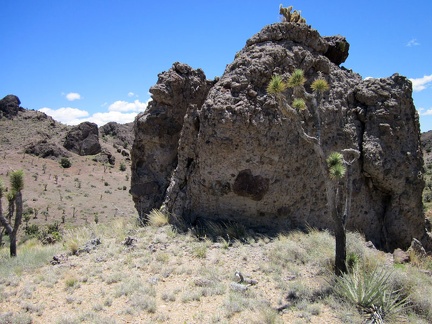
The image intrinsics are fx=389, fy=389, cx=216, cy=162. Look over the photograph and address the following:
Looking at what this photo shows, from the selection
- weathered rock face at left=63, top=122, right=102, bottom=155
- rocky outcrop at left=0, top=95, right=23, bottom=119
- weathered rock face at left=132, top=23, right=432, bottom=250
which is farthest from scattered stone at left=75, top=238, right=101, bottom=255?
rocky outcrop at left=0, top=95, right=23, bottom=119

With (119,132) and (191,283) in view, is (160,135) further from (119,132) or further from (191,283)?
(119,132)

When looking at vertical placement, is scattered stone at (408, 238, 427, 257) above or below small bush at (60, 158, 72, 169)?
below

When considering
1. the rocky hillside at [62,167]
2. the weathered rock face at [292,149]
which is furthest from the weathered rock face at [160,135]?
the rocky hillside at [62,167]

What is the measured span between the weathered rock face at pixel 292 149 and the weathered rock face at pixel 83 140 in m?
44.0

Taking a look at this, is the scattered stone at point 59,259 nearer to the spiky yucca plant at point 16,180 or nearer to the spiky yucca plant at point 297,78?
the spiky yucca plant at point 16,180

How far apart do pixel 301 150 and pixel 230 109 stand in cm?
219

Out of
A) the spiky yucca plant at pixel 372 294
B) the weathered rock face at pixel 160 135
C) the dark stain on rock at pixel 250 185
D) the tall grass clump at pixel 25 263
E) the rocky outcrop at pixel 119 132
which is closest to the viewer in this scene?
the spiky yucca plant at pixel 372 294

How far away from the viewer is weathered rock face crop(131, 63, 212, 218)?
12.8 meters

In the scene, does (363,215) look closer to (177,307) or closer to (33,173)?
(177,307)

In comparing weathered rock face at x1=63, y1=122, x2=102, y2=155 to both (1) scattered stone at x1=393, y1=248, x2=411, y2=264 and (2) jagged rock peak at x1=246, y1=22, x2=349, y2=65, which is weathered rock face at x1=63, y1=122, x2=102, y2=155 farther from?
(1) scattered stone at x1=393, y1=248, x2=411, y2=264

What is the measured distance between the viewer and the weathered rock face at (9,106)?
59184 millimetres

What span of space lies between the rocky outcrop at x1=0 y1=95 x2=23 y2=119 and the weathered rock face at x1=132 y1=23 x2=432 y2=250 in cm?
5728

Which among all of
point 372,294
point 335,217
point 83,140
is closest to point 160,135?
point 335,217

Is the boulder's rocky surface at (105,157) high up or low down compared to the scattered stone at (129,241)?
up
